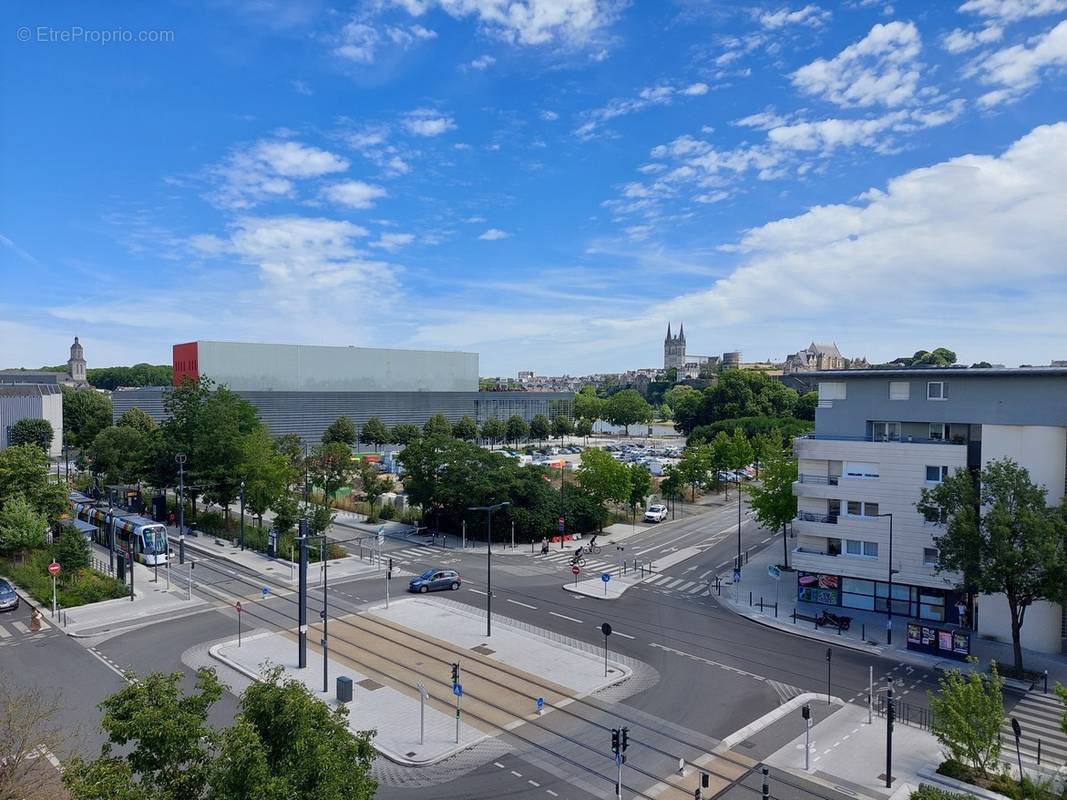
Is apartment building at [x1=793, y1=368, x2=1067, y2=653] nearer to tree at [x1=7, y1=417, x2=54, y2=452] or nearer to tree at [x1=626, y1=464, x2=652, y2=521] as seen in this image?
tree at [x1=626, y1=464, x2=652, y2=521]

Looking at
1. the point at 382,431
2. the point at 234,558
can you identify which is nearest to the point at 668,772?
the point at 234,558

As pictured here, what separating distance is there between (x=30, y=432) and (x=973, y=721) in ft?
377

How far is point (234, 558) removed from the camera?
45.8m

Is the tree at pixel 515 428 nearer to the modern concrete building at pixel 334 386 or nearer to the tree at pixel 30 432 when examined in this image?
the modern concrete building at pixel 334 386

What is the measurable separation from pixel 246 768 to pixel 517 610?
25418mm

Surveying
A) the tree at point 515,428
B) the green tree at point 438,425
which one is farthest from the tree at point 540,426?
→ the green tree at point 438,425

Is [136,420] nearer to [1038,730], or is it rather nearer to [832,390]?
[832,390]

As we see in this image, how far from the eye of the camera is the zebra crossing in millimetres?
20812

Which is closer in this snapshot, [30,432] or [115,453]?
[115,453]

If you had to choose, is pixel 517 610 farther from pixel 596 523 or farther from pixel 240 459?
pixel 240 459

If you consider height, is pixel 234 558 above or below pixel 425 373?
below

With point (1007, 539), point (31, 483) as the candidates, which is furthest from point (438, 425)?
point (1007, 539)

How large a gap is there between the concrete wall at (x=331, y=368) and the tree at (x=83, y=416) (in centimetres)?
1613

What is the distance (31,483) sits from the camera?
45.6m
